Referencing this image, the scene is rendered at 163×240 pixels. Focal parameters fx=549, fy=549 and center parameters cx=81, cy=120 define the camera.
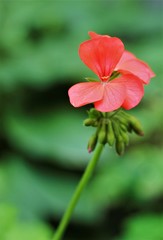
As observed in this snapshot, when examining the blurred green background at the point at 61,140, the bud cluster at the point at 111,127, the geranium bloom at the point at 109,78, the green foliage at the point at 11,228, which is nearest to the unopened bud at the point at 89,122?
the bud cluster at the point at 111,127

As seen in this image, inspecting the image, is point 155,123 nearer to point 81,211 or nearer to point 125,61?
point 81,211

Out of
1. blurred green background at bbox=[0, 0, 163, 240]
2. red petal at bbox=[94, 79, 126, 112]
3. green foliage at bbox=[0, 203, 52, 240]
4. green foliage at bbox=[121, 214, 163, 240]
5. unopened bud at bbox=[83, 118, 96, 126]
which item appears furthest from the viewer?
blurred green background at bbox=[0, 0, 163, 240]

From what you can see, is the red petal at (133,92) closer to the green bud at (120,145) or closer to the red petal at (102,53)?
the red petal at (102,53)

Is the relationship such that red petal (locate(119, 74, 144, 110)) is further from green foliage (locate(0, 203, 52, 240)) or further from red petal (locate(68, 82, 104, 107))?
green foliage (locate(0, 203, 52, 240))

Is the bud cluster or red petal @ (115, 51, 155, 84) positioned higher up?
red petal @ (115, 51, 155, 84)

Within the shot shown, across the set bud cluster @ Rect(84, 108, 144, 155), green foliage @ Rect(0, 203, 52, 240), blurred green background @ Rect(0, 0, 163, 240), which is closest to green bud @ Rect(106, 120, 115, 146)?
bud cluster @ Rect(84, 108, 144, 155)

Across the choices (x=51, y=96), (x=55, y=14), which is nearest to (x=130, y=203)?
(x=51, y=96)
